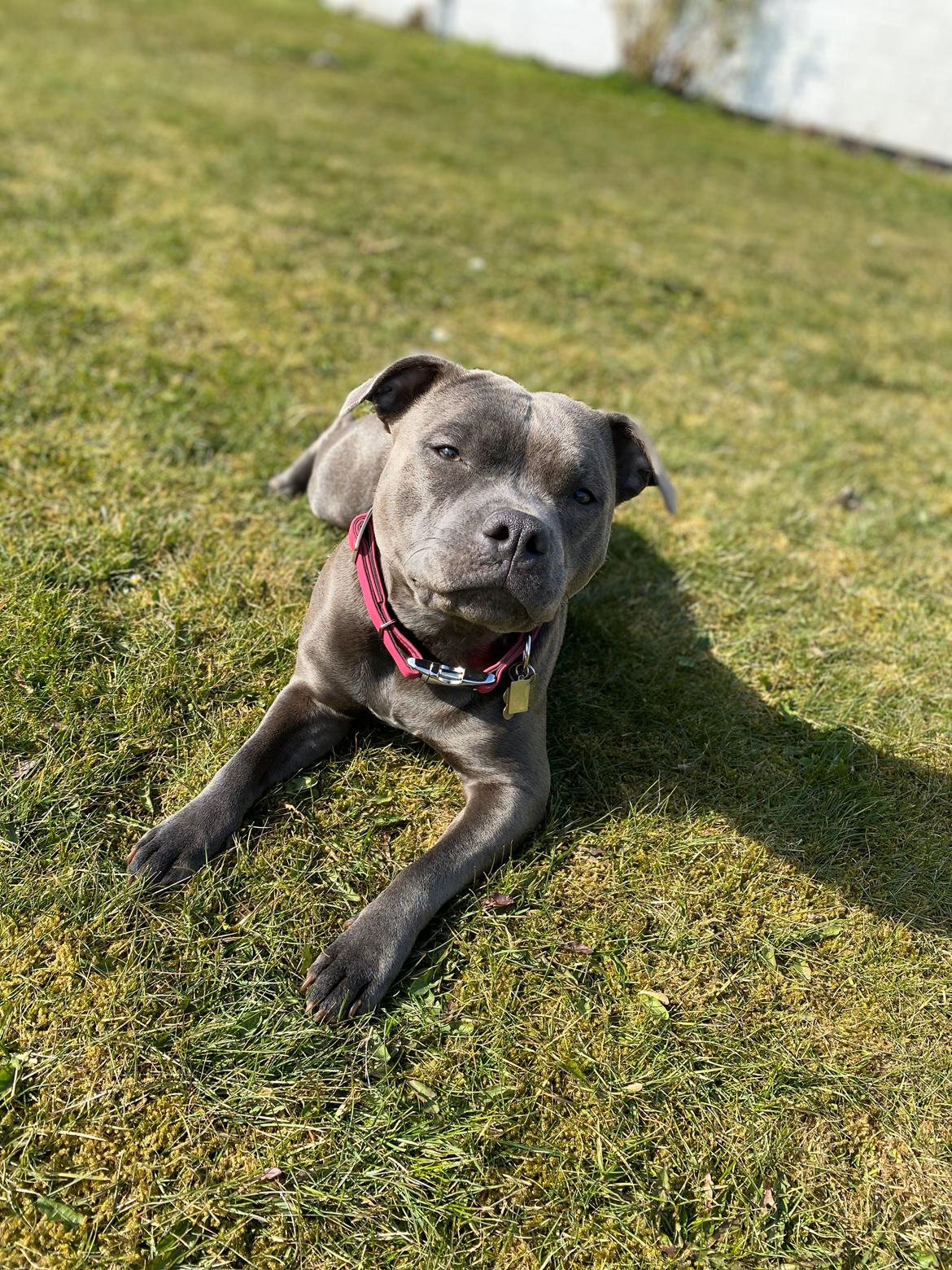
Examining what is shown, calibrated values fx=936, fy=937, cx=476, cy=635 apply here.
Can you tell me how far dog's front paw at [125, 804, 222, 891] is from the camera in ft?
9.21

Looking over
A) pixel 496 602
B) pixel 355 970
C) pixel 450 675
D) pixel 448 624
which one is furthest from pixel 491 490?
pixel 355 970

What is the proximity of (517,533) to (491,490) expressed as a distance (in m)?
0.24

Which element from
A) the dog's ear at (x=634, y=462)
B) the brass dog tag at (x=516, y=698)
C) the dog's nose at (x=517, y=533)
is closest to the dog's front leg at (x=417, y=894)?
the brass dog tag at (x=516, y=698)

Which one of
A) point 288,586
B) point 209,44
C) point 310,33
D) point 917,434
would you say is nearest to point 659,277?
point 917,434

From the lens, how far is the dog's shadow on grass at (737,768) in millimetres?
3447

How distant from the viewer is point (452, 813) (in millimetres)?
3312

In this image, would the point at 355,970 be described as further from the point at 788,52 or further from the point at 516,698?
the point at 788,52

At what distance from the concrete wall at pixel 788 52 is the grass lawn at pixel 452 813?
11738 mm

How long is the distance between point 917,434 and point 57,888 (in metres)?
6.45

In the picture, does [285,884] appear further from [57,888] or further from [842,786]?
[842,786]

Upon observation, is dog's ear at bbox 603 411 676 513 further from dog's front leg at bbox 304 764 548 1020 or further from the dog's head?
dog's front leg at bbox 304 764 548 1020

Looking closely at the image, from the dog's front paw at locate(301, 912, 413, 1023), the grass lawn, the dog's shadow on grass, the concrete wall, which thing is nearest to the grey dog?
the dog's front paw at locate(301, 912, 413, 1023)

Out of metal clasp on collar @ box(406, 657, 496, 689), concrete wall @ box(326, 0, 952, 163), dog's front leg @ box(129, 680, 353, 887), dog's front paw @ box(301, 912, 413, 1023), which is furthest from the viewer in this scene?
concrete wall @ box(326, 0, 952, 163)

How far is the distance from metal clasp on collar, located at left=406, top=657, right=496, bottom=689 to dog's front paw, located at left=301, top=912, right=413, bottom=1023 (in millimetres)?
776
